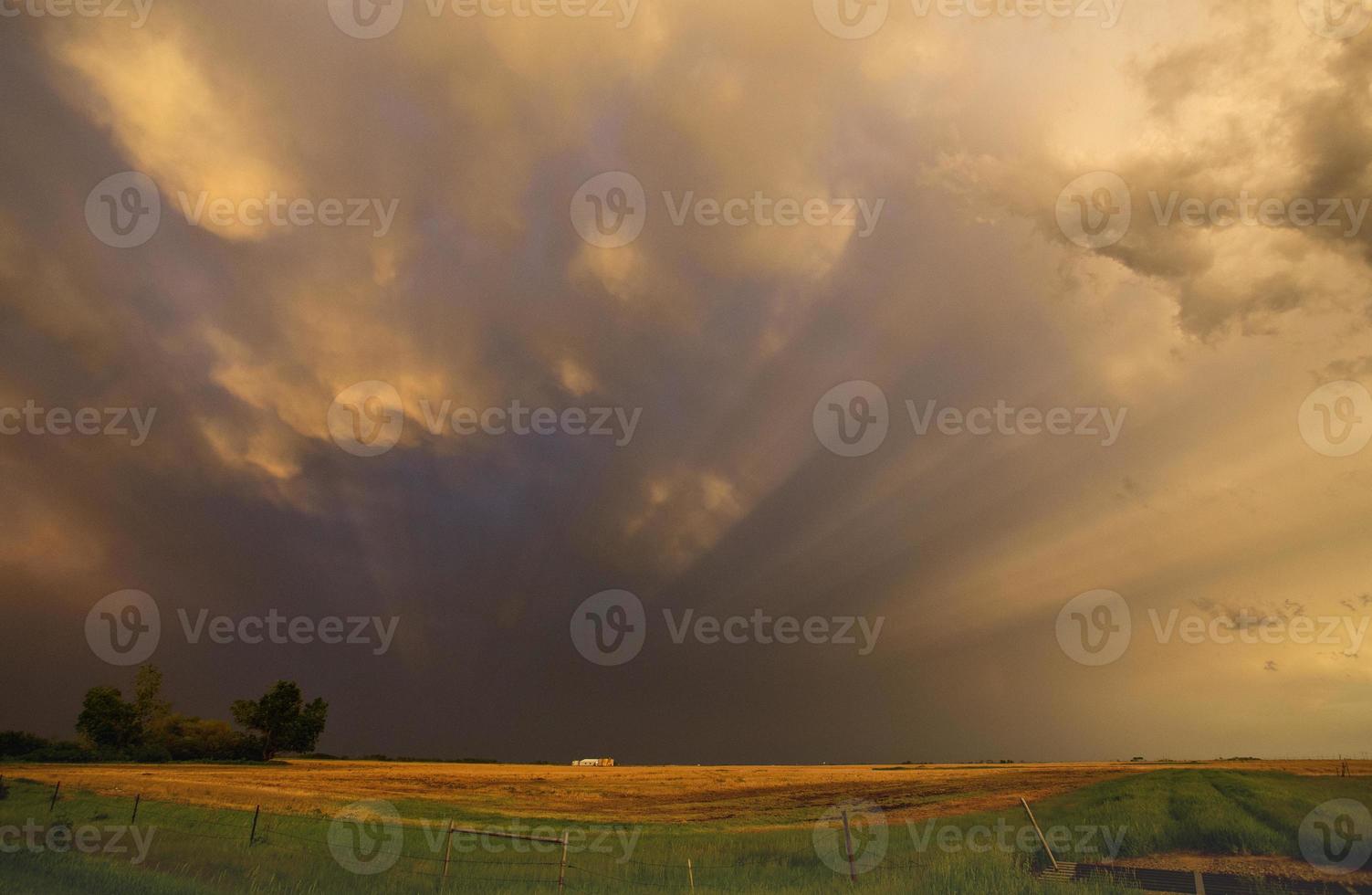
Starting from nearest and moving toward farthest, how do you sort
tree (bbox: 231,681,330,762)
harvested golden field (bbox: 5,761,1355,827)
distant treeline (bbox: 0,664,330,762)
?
harvested golden field (bbox: 5,761,1355,827) → distant treeline (bbox: 0,664,330,762) → tree (bbox: 231,681,330,762)

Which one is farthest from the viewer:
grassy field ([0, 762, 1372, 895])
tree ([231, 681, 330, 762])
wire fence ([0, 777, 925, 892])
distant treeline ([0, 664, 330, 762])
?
tree ([231, 681, 330, 762])

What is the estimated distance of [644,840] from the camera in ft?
126

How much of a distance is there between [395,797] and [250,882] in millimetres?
48595

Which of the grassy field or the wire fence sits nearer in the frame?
the grassy field

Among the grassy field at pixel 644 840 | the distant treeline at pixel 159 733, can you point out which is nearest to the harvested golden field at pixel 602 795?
the grassy field at pixel 644 840

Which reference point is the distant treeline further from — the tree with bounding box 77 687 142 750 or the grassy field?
the grassy field

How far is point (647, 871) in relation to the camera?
28469 millimetres

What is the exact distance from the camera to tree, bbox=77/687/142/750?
13550 centimetres

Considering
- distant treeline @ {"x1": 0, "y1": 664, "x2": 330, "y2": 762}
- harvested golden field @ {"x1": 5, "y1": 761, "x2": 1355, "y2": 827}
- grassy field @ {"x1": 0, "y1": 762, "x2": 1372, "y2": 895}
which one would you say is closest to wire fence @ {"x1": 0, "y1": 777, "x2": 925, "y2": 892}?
grassy field @ {"x1": 0, "y1": 762, "x2": 1372, "y2": 895}

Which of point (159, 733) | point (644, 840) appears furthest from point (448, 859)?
point (159, 733)

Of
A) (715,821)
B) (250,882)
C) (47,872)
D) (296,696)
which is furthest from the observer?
(296,696)

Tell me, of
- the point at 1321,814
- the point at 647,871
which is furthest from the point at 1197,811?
the point at 647,871

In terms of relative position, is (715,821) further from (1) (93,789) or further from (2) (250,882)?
(1) (93,789)

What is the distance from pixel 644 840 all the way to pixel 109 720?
143228mm
